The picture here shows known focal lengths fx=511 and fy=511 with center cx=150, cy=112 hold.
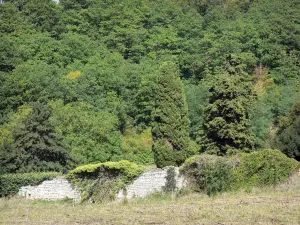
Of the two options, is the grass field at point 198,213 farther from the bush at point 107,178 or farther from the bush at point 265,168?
the bush at point 107,178

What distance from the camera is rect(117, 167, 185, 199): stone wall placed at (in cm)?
2462

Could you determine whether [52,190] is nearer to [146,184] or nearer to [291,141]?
[146,184]

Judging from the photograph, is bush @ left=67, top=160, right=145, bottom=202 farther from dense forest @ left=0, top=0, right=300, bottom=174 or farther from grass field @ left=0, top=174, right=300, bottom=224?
dense forest @ left=0, top=0, right=300, bottom=174

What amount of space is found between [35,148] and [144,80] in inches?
935

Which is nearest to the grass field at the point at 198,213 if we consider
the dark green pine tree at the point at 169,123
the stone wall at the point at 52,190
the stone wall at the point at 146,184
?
the stone wall at the point at 146,184

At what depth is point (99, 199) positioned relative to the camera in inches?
974

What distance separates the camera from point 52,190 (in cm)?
2738

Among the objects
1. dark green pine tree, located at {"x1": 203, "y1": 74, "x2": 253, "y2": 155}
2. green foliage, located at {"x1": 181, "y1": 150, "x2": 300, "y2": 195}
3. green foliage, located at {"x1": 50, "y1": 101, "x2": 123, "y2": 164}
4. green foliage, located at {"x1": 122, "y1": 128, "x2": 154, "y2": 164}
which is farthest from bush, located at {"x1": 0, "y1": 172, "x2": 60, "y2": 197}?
green foliage, located at {"x1": 122, "y1": 128, "x2": 154, "y2": 164}

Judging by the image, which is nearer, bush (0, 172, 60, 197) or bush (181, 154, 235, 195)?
bush (181, 154, 235, 195)

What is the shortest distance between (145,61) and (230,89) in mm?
32649

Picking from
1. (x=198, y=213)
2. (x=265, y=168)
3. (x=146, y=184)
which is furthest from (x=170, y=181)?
(x=198, y=213)

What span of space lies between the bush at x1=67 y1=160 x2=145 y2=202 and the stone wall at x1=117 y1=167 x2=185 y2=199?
29cm

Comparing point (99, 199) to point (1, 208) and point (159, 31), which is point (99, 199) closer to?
point (1, 208)

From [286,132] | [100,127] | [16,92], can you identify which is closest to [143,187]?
[286,132]
